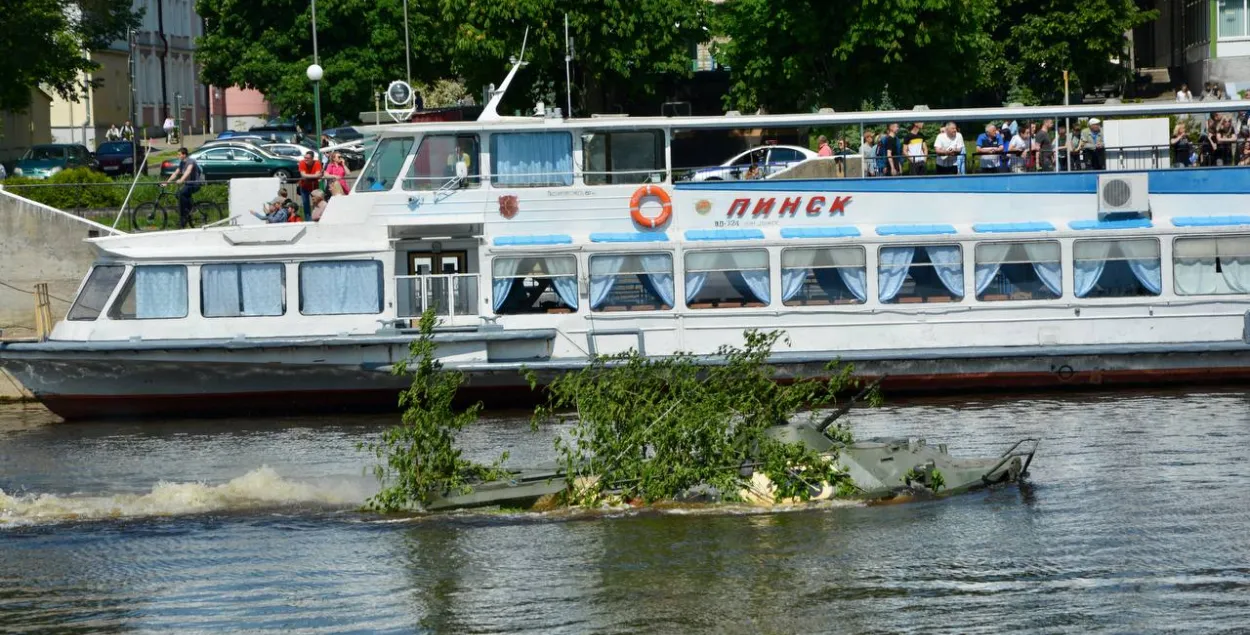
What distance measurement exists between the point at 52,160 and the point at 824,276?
3630 centimetres

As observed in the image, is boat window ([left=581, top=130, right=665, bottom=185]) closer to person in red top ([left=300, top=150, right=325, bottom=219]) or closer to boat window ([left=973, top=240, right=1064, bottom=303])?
boat window ([left=973, top=240, right=1064, bottom=303])

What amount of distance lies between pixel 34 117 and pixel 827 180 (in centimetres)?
5344

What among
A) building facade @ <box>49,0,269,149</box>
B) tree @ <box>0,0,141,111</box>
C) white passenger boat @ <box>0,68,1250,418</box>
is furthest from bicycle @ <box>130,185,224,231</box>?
building facade @ <box>49,0,269,149</box>

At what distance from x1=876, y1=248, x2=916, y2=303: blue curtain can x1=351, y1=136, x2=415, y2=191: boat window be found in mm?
7355

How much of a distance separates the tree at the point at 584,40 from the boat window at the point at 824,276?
84.6 feet

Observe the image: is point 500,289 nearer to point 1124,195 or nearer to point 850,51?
point 1124,195

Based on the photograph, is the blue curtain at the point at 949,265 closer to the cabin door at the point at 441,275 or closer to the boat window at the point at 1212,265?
the boat window at the point at 1212,265

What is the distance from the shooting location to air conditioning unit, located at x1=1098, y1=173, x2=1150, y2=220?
26.7 metres

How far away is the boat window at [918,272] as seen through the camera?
26719 millimetres

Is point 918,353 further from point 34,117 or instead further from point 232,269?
point 34,117

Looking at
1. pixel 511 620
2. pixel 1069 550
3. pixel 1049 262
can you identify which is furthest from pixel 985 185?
pixel 511 620

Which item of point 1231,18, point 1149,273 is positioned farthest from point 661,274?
point 1231,18

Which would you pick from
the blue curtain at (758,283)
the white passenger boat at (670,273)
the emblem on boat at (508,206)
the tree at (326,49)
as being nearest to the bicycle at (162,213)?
the white passenger boat at (670,273)

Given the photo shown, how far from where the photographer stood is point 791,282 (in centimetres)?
2666
